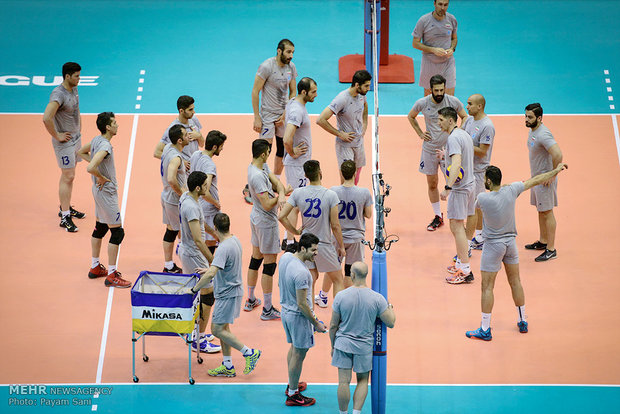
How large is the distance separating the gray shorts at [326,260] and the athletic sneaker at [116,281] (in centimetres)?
279

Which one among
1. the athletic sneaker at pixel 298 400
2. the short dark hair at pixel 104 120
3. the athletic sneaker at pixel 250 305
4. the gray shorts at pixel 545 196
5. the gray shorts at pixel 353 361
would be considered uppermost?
the short dark hair at pixel 104 120

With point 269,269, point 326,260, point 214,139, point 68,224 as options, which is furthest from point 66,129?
point 326,260

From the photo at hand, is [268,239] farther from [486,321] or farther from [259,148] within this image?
[486,321]

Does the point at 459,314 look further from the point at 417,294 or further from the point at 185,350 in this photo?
the point at 185,350

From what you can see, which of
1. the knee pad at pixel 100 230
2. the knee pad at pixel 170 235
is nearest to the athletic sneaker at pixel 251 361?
the knee pad at pixel 170 235

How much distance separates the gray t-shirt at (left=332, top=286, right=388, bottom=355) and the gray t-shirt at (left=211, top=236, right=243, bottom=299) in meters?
1.50

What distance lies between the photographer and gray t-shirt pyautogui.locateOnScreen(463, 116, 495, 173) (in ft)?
44.6

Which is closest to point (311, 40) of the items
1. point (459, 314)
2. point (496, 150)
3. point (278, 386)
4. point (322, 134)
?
point (322, 134)

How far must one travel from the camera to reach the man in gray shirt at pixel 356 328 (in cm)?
989

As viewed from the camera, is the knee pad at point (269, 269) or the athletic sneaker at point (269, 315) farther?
the athletic sneaker at point (269, 315)

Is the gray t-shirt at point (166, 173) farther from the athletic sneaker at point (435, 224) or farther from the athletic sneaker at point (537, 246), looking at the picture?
the athletic sneaker at point (537, 246)

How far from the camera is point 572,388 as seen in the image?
11227 millimetres

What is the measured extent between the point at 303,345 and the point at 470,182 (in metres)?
3.94

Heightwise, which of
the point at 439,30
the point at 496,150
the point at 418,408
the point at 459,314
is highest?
the point at 439,30
